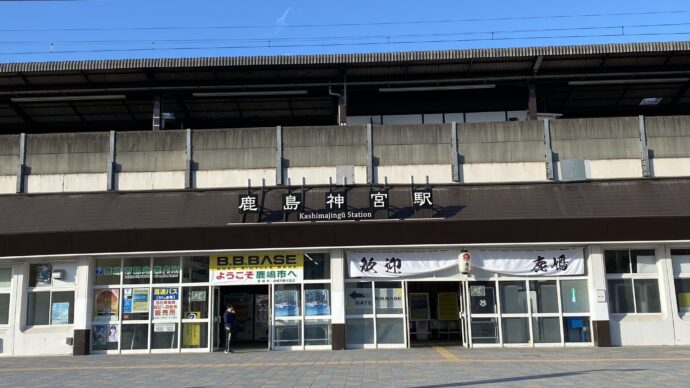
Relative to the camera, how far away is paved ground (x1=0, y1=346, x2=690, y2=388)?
10695 mm

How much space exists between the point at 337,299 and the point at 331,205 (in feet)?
9.36

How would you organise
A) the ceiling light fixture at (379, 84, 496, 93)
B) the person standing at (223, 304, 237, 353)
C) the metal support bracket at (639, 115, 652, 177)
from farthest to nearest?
the ceiling light fixture at (379, 84, 496, 93), the metal support bracket at (639, 115, 652, 177), the person standing at (223, 304, 237, 353)

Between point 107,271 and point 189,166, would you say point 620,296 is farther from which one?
point 107,271

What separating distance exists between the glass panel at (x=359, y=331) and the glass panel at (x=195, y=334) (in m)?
4.29

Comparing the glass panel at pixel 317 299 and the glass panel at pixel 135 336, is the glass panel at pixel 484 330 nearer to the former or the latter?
the glass panel at pixel 317 299

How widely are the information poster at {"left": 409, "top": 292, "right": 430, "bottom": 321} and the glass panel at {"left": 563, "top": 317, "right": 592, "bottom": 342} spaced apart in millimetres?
4884

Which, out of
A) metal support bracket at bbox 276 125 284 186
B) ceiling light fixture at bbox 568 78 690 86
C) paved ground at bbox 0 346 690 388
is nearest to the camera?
paved ground at bbox 0 346 690 388

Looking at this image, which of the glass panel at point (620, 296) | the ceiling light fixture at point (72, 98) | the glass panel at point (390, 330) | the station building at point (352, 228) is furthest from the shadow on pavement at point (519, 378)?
the ceiling light fixture at point (72, 98)

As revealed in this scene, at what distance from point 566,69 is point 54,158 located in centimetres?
1829

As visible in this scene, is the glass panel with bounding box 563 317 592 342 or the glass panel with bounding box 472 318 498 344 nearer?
the glass panel with bounding box 563 317 592 342

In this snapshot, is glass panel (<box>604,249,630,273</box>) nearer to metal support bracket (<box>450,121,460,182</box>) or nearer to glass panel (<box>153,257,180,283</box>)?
metal support bracket (<box>450,121,460,182</box>)

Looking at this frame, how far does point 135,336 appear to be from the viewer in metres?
17.0

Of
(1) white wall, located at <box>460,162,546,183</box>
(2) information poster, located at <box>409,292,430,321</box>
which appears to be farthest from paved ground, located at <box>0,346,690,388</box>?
(1) white wall, located at <box>460,162,546,183</box>

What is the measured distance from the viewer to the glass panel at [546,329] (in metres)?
16.7
